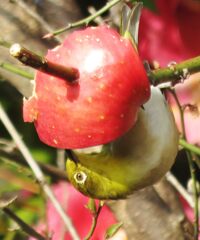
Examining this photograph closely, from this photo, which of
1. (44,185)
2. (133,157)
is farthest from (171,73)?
(44,185)

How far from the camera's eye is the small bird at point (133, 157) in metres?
0.76

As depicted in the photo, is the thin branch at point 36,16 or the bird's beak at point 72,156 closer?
the bird's beak at point 72,156

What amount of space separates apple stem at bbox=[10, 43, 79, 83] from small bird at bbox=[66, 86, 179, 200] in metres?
0.10

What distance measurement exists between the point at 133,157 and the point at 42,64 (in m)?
0.17

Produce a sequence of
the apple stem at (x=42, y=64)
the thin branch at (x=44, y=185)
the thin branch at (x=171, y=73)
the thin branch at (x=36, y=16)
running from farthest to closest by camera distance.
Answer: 1. the thin branch at (x=36, y=16)
2. the thin branch at (x=44, y=185)
3. the thin branch at (x=171, y=73)
4. the apple stem at (x=42, y=64)

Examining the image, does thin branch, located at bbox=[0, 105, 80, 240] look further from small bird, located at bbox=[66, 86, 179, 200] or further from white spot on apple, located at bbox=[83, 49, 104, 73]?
white spot on apple, located at bbox=[83, 49, 104, 73]

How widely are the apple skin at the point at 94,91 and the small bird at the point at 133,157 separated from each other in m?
0.05

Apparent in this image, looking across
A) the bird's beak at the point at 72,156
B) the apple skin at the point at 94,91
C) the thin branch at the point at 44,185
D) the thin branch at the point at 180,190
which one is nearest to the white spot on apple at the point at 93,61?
the apple skin at the point at 94,91

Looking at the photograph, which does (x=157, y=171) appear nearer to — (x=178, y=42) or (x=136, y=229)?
(x=136, y=229)

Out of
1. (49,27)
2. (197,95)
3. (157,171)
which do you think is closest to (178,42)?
(197,95)

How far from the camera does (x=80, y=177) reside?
0.79 meters

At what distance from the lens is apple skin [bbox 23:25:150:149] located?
69cm

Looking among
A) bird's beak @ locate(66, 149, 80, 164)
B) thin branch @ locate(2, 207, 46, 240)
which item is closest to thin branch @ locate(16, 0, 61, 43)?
thin branch @ locate(2, 207, 46, 240)

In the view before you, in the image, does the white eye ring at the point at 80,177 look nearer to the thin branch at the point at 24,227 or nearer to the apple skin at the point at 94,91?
the apple skin at the point at 94,91
